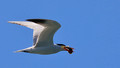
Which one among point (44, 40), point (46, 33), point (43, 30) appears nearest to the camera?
point (43, 30)

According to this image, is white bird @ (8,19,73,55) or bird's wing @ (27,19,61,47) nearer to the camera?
bird's wing @ (27,19,61,47)

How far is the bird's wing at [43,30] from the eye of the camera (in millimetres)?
14580

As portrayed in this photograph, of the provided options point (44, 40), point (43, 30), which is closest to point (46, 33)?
point (43, 30)

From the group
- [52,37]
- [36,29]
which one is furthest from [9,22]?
[52,37]

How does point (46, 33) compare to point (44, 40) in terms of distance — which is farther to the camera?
point (44, 40)

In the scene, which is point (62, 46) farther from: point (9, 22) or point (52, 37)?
point (9, 22)

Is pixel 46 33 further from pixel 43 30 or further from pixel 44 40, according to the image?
pixel 44 40

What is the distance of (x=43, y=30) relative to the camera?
15.5 metres

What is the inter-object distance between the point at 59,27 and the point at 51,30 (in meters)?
0.54

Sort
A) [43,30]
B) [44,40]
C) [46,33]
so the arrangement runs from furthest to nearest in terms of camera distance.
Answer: [44,40] → [46,33] → [43,30]

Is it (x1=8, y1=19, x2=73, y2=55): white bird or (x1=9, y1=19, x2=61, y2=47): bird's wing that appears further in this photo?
(x1=8, y1=19, x2=73, y2=55): white bird

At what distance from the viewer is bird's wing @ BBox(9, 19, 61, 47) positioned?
14580mm

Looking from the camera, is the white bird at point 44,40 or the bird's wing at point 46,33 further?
the white bird at point 44,40

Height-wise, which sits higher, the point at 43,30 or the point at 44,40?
the point at 43,30
